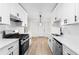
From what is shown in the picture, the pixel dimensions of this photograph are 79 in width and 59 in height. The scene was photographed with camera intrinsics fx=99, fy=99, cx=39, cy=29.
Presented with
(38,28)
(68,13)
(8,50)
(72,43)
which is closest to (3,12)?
(8,50)

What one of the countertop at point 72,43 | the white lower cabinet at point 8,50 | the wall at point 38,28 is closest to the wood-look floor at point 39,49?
the countertop at point 72,43

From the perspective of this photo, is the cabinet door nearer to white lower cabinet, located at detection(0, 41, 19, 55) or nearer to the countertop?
the countertop

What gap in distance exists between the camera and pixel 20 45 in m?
2.92

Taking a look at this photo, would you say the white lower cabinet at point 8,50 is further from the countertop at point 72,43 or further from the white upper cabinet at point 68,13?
the white upper cabinet at point 68,13

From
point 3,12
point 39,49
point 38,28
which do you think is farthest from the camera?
point 38,28

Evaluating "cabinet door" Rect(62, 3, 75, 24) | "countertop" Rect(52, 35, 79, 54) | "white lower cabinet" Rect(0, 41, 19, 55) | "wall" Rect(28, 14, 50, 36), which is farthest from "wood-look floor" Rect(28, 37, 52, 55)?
"wall" Rect(28, 14, 50, 36)

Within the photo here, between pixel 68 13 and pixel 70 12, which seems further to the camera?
pixel 68 13

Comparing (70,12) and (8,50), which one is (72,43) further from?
(8,50)

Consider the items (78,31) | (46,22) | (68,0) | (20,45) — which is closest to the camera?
(68,0)

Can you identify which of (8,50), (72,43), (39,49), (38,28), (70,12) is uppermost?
(70,12)

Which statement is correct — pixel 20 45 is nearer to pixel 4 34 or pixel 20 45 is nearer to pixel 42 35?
pixel 4 34

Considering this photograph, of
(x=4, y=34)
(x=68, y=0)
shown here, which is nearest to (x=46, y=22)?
(x=4, y=34)

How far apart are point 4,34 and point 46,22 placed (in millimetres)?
9246
